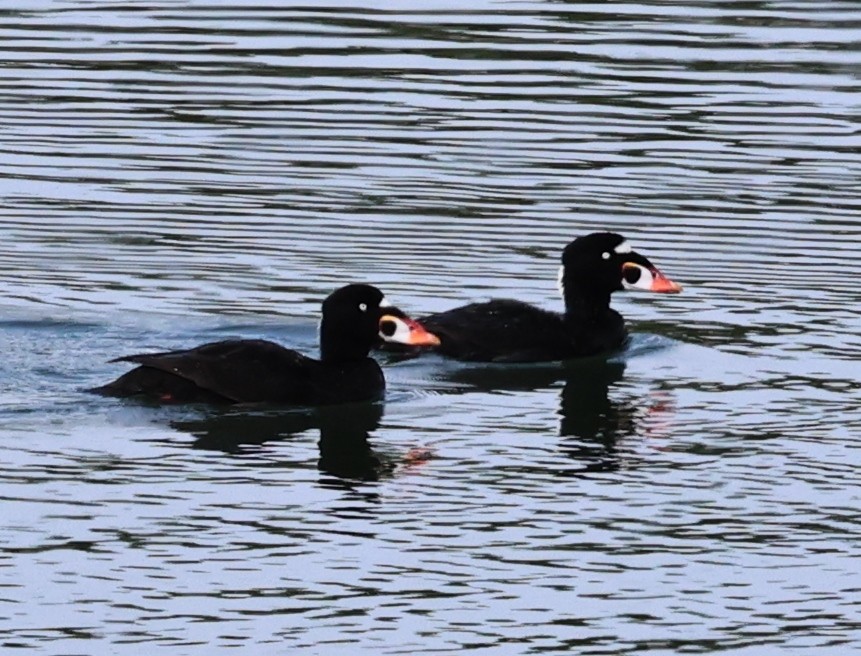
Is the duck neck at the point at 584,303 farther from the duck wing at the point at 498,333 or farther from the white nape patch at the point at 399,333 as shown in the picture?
the white nape patch at the point at 399,333

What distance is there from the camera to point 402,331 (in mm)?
14672

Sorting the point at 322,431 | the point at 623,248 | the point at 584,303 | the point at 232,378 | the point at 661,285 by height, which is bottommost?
the point at 322,431

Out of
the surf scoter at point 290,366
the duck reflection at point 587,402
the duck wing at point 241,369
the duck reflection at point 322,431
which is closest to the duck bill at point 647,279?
the duck reflection at point 587,402

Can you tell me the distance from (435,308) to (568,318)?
0.91 m

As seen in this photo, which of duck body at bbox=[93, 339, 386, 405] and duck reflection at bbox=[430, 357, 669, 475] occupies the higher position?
duck body at bbox=[93, 339, 386, 405]

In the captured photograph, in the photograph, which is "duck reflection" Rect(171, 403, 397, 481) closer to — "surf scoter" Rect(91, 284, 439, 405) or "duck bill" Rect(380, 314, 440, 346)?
"surf scoter" Rect(91, 284, 439, 405)

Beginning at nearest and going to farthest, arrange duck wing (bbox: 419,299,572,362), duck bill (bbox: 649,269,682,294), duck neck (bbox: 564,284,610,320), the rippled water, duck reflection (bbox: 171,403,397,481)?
the rippled water, duck reflection (bbox: 171,403,397,481), duck wing (bbox: 419,299,572,362), duck neck (bbox: 564,284,610,320), duck bill (bbox: 649,269,682,294)

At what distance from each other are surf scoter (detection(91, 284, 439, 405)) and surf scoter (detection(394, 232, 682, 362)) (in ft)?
1.92

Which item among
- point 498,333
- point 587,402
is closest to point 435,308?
point 498,333

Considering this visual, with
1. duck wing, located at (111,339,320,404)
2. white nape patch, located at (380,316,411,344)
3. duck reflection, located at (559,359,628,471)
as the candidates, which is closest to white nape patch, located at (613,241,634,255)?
duck reflection, located at (559,359,628,471)

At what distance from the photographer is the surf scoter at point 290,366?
14.0 metres

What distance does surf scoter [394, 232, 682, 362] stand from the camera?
1536cm

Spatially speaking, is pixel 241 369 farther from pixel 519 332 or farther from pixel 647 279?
pixel 647 279

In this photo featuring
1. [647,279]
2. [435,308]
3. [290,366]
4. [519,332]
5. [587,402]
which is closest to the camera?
[290,366]
